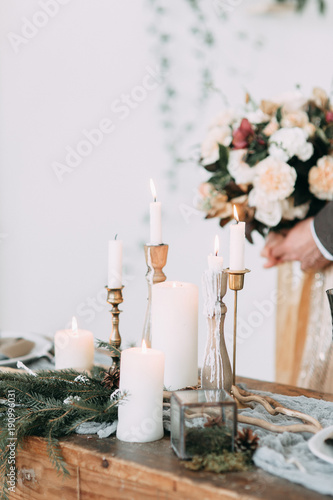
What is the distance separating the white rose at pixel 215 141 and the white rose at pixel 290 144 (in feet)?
0.42

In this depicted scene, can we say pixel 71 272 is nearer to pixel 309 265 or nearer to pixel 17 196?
pixel 17 196

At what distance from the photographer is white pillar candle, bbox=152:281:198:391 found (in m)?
0.94

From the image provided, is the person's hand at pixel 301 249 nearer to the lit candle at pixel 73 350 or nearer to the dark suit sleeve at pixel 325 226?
the dark suit sleeve at pixel 325 226

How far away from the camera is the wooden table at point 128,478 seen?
670 millimetres

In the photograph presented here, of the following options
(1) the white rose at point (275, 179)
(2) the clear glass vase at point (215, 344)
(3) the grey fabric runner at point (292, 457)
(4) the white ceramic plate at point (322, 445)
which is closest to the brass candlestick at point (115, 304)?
(2) the clear glass vase at point (215, 344)

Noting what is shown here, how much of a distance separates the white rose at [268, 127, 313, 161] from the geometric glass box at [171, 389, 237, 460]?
82 centimetres

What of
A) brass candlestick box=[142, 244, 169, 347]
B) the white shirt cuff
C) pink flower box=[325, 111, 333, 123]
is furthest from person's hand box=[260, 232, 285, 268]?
brass candlestick box=[142, 244, 169, 347]

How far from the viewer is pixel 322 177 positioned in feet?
4.74

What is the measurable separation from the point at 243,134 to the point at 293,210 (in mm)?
253

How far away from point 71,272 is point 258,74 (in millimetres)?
1353

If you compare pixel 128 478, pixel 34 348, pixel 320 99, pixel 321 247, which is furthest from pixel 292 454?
pixel 320 99

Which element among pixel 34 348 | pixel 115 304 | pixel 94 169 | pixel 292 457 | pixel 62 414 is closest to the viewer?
pixel 292 457

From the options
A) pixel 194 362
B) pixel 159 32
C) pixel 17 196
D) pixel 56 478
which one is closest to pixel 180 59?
pixel 159 32

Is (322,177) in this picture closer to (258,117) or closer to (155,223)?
(258,117)
